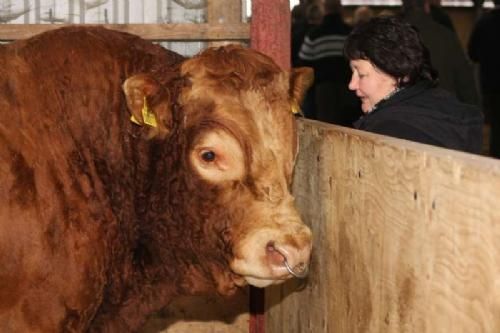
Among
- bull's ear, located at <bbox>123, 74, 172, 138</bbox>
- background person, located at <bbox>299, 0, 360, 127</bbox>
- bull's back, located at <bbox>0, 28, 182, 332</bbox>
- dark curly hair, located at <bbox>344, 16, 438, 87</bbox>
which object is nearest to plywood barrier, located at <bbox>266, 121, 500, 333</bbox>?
dark curly hair, located at <bbox>344, 16, 438, 87</bbox>

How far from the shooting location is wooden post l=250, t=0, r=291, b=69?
4.64 meters

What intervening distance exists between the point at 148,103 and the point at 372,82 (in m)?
1.17

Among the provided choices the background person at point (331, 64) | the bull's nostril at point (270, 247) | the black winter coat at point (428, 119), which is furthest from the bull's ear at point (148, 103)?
the background person at point (331, 64)

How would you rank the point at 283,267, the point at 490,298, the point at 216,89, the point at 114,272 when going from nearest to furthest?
the point at 490,298 < the point at 283,267 < the point at 216,89 < the point at 114,272

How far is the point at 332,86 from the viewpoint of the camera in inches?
346

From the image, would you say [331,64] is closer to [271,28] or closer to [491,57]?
[491,57]

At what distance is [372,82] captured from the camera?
4.02 m

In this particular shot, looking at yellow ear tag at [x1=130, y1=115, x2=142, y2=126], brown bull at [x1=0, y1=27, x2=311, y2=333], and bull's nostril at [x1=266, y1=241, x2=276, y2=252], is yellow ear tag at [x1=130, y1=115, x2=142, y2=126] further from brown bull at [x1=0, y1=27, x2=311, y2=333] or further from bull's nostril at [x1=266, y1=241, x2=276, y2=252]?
bull's nostril at [x1=266, y1=241, x2=276, y2=252]

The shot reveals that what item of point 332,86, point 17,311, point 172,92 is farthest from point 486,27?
point 17,311

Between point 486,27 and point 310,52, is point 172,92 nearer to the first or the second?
point 310,52

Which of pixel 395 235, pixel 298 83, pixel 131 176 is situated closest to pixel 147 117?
pixel 131 176

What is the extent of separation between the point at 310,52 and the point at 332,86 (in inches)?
16.5

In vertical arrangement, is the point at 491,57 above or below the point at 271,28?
below

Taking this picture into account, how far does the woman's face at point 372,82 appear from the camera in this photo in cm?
400
